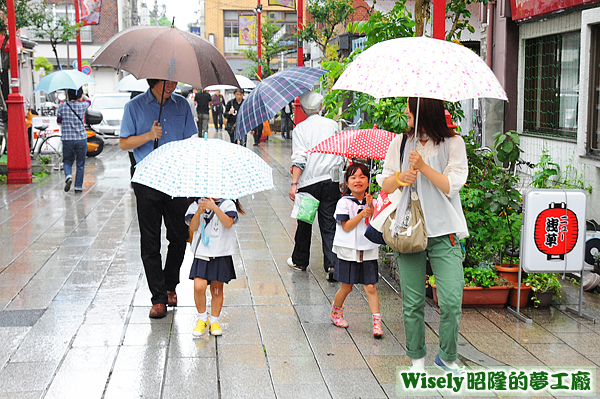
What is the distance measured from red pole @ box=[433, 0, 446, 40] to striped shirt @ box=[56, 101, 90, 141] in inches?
367

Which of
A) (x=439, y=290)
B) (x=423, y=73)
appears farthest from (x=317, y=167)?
(x=423, y=73)

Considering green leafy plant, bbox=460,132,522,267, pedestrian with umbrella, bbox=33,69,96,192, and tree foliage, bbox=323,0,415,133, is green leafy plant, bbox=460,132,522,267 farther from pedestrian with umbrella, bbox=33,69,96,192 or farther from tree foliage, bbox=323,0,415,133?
pedestrian with umbrella, bbox=33,69,96,192

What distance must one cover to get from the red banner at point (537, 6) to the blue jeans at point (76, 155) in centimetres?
849

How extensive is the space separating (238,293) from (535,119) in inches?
230

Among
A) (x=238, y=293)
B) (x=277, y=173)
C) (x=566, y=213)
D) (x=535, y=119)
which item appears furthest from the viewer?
(x=277, y=173)

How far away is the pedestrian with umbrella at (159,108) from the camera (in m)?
5.05

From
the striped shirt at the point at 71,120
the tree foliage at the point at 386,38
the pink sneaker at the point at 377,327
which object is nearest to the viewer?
the pink sneaker at the point at 377,327

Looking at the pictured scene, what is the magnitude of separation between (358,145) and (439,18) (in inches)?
49.9

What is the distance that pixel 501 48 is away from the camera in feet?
35.1

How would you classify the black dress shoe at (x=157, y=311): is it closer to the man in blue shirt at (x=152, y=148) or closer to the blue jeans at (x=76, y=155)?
the man in blue shirt at (x=152, y=148)

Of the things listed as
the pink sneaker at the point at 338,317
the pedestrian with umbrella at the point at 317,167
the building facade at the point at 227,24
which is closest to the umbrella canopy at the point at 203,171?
the pink sneaker at the point at 338,317

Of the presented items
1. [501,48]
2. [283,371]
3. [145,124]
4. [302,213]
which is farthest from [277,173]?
[283,371]

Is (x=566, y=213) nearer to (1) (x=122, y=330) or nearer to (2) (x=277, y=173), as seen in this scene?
(1) (x=122, y=330)

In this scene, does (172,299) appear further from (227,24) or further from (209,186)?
(227,24)
